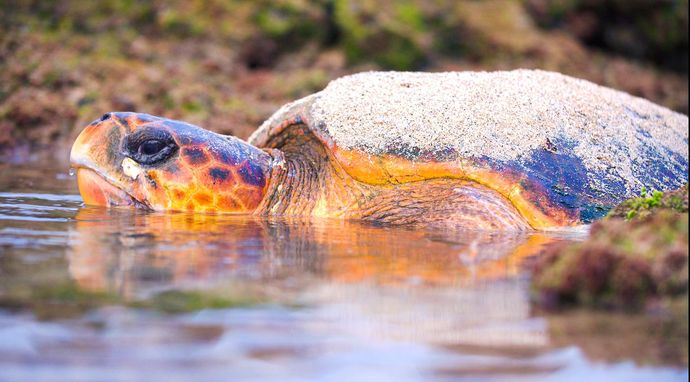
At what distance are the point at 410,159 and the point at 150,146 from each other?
59.2 inches

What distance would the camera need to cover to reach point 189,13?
10.2 m

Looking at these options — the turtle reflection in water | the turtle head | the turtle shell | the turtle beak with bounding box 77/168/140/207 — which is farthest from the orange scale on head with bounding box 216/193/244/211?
the turtle shell

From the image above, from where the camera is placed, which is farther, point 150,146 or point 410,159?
point 150,146

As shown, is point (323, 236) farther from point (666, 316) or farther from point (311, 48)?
point (311, 48)

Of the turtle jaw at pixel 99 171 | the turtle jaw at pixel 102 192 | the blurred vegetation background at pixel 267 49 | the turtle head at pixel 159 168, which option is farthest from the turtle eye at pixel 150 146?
the blurred vegetation background at pixel 267 49

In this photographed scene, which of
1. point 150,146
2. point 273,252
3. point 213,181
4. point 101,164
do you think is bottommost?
point 273,252

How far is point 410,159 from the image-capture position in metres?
4.16

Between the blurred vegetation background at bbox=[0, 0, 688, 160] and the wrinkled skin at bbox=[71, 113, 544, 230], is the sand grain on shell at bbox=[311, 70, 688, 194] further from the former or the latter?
the blurred vegetation background at bbox=[0, 0, 688, 160]

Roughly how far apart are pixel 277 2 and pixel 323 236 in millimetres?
7313

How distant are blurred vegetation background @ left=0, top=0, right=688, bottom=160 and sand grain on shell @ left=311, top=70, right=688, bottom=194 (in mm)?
4235

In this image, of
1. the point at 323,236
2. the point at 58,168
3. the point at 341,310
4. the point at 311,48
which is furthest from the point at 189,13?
the point at 341,310

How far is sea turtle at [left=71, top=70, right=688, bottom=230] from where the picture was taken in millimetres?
4059

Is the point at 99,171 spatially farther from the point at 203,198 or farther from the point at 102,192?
the point at 203,198

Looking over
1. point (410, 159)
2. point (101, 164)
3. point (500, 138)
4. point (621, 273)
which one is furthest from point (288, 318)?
point (101, 164)
